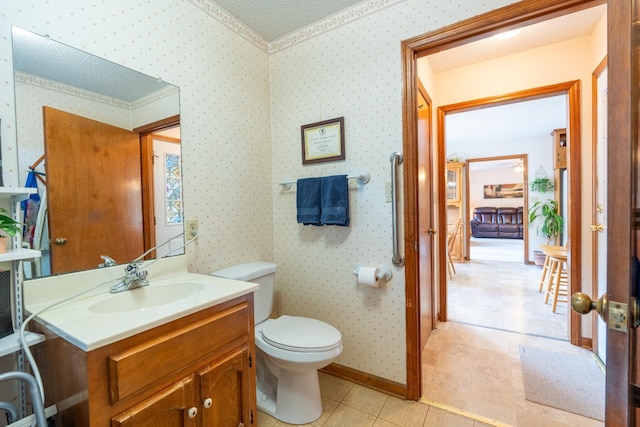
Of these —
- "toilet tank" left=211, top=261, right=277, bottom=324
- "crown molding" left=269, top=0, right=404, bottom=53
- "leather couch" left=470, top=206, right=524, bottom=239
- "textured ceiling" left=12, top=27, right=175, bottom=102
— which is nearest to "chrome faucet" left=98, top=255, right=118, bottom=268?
"toilet tank" left=211, top=261, right=277, bottom=324

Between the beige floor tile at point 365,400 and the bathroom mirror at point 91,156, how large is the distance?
4.31 ft

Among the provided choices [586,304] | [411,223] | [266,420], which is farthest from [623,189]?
[266,420]

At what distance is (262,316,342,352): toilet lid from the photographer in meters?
1.39

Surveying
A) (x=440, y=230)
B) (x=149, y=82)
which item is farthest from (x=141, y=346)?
(x=440, y=230)

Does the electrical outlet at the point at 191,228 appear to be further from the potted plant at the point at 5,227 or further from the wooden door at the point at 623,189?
the wooden door at the point at 623,189

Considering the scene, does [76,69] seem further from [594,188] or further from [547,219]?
[547,219]

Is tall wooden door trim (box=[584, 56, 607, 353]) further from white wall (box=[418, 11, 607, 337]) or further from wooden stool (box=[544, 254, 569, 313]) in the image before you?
wooden stool (box=[544, 254, 569, 313])

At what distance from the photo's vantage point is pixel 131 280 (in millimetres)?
1218

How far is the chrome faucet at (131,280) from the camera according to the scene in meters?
1.20

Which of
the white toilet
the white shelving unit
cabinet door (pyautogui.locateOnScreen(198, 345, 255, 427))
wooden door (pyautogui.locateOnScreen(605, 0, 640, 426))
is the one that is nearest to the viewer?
wooden door (pyautogui.locateOnScreen(605, 0, 640, 426))

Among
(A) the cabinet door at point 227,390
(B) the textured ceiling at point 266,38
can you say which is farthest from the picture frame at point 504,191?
(A) the cabinet door at point 227,390

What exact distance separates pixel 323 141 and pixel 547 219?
4532 millimetres

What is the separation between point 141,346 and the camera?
0.85 metres

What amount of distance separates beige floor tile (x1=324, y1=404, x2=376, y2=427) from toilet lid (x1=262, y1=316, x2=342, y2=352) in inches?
17.0
